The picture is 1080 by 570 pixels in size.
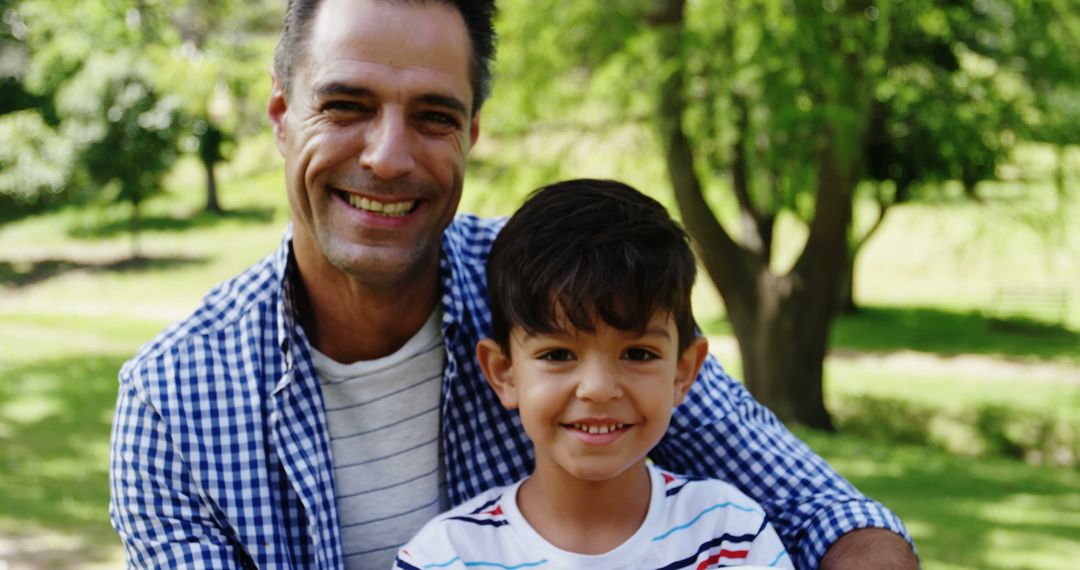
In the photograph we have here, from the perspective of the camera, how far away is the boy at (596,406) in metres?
1.94

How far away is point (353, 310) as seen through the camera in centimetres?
236

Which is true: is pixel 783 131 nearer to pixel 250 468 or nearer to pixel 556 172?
pixel 556 172

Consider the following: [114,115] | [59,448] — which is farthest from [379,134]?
[114,115]

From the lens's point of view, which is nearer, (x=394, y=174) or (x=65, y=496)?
(x=394, y=174)

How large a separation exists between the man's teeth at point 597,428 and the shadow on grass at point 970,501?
4765mm

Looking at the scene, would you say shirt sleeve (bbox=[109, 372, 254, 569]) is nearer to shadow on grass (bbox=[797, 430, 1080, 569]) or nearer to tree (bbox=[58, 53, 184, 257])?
shadow on grass (bbox=[797, 430, 1080, 569])

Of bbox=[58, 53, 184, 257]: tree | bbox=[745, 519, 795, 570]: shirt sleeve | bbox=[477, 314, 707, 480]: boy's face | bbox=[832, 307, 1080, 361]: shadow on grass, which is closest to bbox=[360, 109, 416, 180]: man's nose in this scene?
bbox=[477, 314, 707, 480]: boy's face

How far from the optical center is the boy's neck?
78.6 inches

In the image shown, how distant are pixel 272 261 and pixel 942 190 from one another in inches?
405

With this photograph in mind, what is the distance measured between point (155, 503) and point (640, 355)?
0.93m

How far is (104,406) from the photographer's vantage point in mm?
10125

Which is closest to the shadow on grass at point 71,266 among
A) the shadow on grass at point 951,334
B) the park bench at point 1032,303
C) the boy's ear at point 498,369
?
the shadow on grass at point 951,334

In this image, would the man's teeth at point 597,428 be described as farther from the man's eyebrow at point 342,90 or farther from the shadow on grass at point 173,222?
the shadow on grass at point 173,222

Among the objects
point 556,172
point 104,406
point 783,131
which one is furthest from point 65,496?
point 783,131
